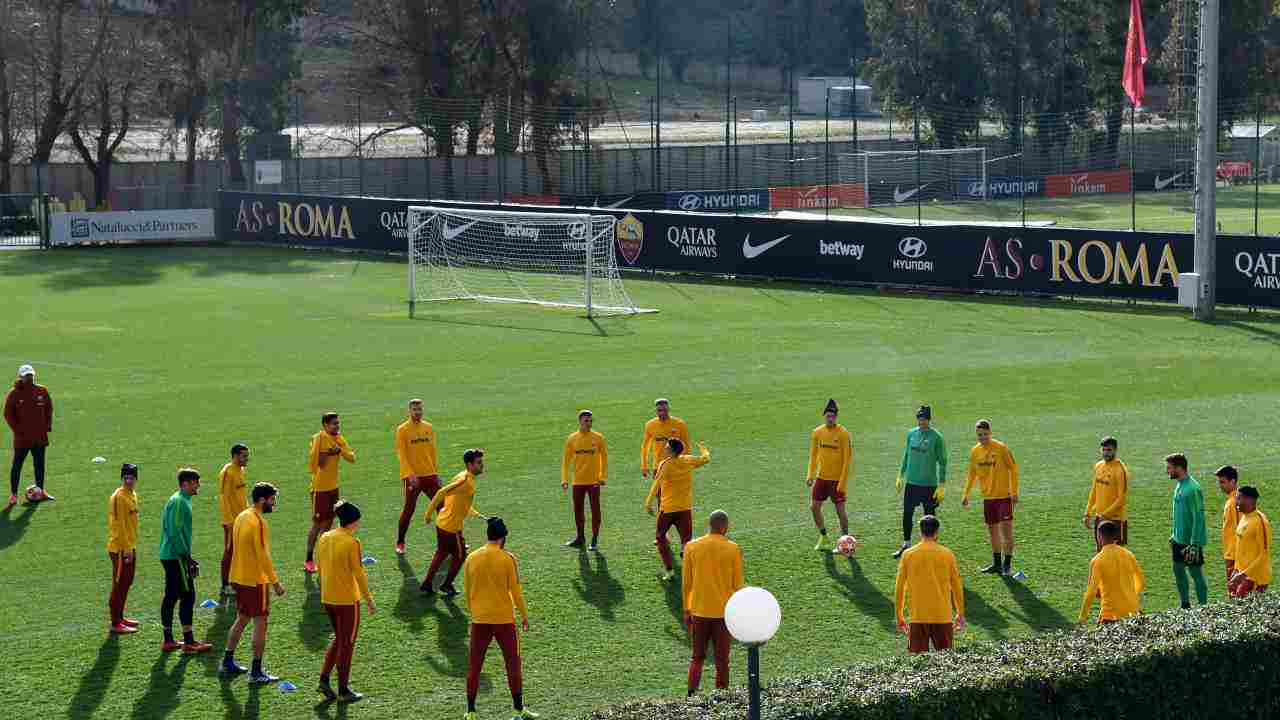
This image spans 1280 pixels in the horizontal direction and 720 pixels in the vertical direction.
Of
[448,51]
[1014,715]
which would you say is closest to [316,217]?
[448,51]

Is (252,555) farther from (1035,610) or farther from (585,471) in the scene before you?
(1035,610)

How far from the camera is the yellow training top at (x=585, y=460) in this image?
685 inches

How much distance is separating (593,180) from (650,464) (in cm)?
5169

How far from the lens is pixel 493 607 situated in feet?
40.8

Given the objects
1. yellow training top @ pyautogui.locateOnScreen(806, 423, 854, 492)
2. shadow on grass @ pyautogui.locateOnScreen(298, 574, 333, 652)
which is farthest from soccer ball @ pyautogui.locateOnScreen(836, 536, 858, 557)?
shadow on grass @ pyautogui.locateOnScreen(298, 574, 333, 652)

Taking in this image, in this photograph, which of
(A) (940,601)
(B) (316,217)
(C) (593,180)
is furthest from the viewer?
(C) (593,180)

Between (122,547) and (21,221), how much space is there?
47.8 m

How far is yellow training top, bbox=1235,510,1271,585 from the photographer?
44.4 ft

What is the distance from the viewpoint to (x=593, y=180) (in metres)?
69.1

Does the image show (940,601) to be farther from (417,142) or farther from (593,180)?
(417,142)

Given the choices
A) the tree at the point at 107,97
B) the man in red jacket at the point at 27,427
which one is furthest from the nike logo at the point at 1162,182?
the man in red jacket at the point at 27,427

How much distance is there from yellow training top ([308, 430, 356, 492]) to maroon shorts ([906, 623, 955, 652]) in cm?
700

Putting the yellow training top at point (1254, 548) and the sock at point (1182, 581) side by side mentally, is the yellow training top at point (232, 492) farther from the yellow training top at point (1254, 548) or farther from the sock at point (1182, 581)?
the yellow training top at point (1254, 548)

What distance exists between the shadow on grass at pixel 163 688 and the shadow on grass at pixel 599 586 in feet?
13.3
